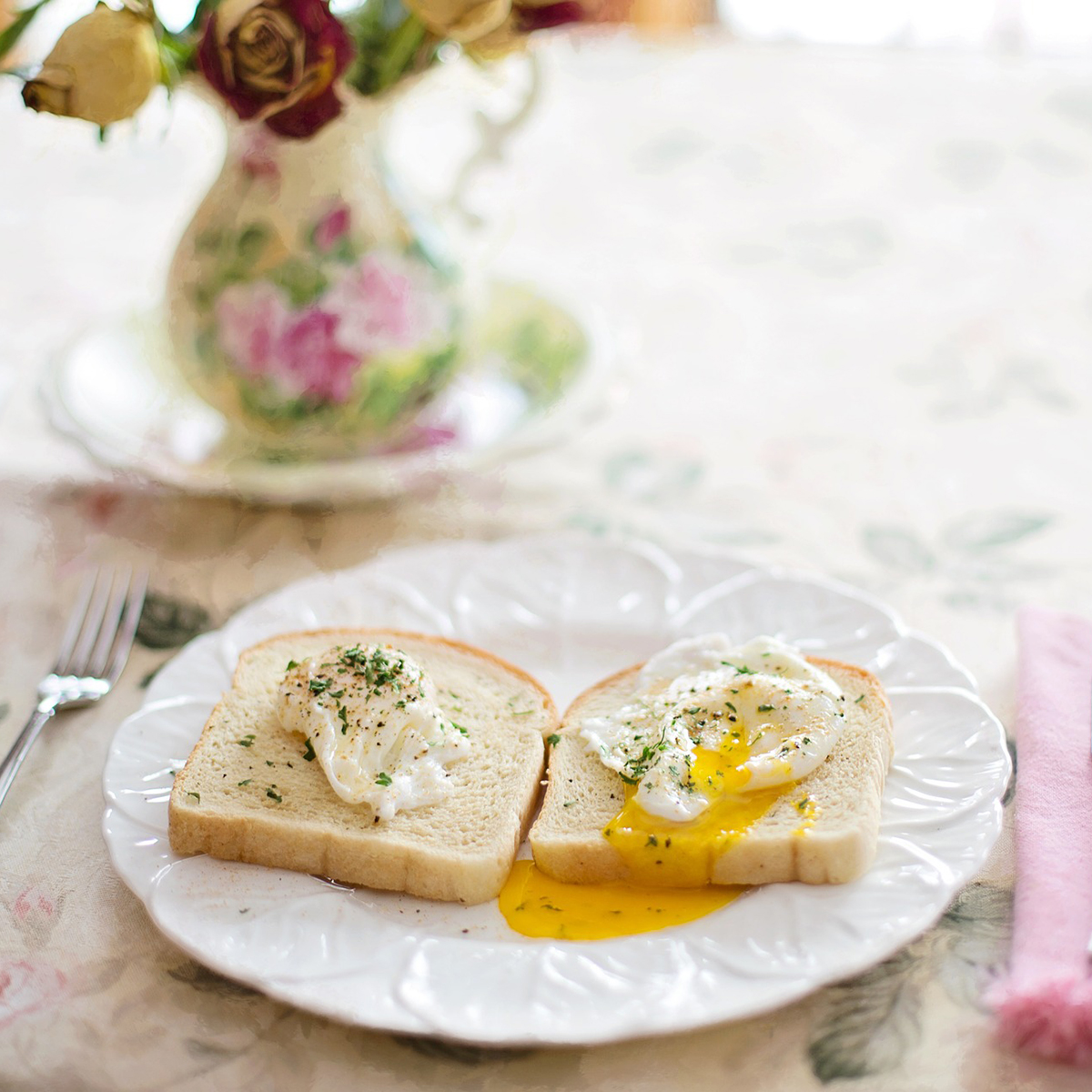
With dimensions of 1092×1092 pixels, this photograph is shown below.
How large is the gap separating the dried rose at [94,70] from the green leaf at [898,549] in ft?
4.21

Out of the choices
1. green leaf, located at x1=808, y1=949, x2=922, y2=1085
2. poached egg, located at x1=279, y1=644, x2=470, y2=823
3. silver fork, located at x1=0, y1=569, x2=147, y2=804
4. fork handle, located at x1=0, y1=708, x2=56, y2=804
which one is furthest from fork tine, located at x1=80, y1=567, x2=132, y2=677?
green leaf, located at x1=808, y1=949, x2=922, y2=1085

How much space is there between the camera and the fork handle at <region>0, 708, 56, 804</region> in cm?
151

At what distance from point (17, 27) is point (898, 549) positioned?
1.51 metres

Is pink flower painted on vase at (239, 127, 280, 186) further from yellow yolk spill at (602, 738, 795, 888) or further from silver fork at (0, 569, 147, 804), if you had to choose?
yellow yolk spill at (602, 738, 795, 888)

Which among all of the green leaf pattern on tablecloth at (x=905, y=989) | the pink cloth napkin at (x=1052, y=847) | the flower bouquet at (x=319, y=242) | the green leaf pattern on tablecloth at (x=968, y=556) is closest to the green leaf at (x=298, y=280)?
the flower bouquet at (x=319, y=242)

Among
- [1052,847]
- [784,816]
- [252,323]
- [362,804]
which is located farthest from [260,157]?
[1052,847]

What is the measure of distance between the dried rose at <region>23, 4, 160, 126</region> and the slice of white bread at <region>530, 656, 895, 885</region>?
1.01 metres

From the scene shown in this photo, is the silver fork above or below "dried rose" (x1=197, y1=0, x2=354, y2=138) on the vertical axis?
below

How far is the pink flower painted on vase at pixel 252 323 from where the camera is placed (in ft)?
6.48

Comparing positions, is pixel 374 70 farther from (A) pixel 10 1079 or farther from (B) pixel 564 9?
(A) pixel 10 1079

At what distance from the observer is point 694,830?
1.34 m

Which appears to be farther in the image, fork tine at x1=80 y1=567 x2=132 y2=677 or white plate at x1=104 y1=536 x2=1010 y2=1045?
fork tine at x1=80 y1=567 x2=132 y2=677

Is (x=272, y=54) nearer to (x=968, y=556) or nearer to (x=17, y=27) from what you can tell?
(x=17, y=27)

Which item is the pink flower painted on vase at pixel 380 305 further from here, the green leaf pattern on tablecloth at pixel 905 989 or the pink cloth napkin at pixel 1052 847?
the green leaf pattern on tablecloth at pixel 905 989
